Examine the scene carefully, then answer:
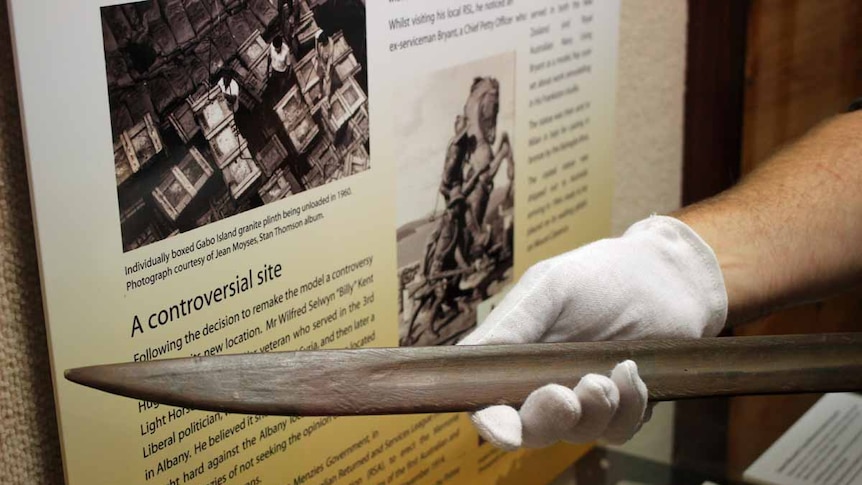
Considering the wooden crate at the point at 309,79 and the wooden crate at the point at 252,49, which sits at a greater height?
the wooden crate at the point at 252,49

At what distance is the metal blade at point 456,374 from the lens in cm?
60

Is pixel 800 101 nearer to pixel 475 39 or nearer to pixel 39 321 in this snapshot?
pixel 475 39

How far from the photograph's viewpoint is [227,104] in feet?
2.34

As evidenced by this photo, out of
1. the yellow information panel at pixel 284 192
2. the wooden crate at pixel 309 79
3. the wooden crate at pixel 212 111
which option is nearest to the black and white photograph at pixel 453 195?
the yellow information panel at pixel 284 192

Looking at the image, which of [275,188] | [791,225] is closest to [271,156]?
[275,188]

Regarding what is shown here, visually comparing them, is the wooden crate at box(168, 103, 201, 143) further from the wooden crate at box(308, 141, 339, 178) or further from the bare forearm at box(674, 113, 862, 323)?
the bare forearm at box(674, 113, 862, 323)

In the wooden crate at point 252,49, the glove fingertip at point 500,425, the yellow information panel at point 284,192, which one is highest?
the wooden crate at point 252,49

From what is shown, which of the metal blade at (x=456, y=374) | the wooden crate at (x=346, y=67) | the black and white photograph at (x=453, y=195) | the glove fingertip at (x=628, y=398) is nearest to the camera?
the metal blade at (x=456, y=374)

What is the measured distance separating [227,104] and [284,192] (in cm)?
9

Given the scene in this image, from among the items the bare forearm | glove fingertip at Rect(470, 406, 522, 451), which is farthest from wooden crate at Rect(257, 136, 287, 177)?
the bare forearm

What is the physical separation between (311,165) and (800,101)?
0.99 m

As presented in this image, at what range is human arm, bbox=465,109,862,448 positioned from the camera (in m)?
0.71

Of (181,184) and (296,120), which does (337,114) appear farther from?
(181,184)

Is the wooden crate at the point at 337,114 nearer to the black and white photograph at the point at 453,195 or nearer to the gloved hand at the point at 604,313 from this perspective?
the black and white photograph at the point at 453,195
